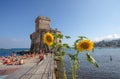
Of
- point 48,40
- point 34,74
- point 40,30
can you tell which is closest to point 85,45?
point 48,40

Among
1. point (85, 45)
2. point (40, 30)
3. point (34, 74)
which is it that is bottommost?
point (34, 74)

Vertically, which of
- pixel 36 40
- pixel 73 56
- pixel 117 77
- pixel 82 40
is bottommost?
pixel 117 77

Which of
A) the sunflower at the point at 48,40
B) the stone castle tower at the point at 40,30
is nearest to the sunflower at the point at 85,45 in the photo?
the sunflower at the point at 48,40

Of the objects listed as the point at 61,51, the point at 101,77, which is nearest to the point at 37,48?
the point at 101,77

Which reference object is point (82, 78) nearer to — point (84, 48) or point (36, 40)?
point (84, 48)

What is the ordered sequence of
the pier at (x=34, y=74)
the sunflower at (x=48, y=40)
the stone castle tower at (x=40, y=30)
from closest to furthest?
1. the sunflower at (x=48, y=40)
2. the pier at (x=34, y=74)
3. the stone castle tower at (x=40, y=30)

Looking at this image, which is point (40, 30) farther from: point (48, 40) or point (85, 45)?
point (85, 45)

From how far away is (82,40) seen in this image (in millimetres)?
1973

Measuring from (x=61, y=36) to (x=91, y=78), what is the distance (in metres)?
21.2

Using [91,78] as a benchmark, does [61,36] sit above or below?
above

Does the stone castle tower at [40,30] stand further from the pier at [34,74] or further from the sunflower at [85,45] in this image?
the sunflower at [85,45]

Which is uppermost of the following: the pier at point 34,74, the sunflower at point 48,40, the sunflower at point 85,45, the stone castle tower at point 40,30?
the stone castle tower at point 40,30

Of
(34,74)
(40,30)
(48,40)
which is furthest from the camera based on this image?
(40,30)

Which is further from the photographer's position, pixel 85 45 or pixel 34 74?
pixel 34 74
